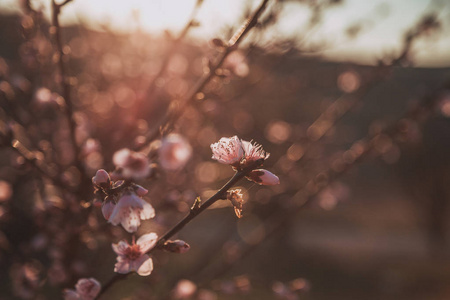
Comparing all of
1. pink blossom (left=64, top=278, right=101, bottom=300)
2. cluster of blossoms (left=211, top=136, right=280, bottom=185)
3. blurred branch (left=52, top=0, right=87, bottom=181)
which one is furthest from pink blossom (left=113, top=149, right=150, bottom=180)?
blurred branch (left=52, top=0, right=87, bottom=181)

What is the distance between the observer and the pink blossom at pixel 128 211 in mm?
1420

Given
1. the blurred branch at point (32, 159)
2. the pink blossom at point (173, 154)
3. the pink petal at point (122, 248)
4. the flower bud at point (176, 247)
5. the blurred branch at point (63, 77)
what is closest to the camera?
the pink blossom at point (173, 154)

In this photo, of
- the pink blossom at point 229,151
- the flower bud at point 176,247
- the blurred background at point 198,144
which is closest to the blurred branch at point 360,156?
the blurred background at point 198,144

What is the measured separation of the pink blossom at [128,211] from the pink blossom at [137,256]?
178mm

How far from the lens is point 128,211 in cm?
143

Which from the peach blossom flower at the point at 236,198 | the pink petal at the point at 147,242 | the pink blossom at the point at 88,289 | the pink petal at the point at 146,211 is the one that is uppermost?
the peach blossom flower at the point at 236,198

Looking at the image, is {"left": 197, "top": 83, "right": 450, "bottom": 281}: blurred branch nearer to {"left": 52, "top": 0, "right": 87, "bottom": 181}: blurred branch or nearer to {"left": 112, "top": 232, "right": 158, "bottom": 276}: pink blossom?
{"left": 52, "top": 0, "right": 87, "bottom": 181}: blurred branch

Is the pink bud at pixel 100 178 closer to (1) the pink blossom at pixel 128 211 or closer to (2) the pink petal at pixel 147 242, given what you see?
(1) the pink blossom at pixel 128 211

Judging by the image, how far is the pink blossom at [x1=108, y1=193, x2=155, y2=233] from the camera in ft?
4.66

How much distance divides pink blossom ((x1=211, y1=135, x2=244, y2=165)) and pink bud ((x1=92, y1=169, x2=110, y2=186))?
1.32ft

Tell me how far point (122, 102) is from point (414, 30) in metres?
3.22

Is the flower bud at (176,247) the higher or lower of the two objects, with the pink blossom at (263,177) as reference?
lower

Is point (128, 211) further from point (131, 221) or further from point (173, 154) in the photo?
point (173, 154)

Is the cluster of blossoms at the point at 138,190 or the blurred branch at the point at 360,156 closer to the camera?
the cluster of blossoms at the point at 138,190
